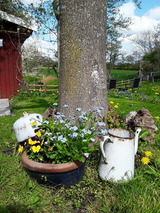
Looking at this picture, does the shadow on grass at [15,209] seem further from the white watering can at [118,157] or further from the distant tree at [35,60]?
the distant tree at [35,60]

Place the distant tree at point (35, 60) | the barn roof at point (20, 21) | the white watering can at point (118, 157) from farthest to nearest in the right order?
1. the distant tree at point (35, 60)
2. the barn roof at point (20, 21)
3. the white watering can at point (118, 157)

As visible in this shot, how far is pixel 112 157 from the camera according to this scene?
1.81m

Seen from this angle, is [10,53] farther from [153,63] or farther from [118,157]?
[153,63]

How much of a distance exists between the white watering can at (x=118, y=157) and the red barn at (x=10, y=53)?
546cm

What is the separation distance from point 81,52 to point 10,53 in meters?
5.47

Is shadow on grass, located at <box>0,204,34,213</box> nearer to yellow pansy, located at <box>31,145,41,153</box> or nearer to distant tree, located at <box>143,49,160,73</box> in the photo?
yellow pansy, located at <box>31,145,41,153</box>

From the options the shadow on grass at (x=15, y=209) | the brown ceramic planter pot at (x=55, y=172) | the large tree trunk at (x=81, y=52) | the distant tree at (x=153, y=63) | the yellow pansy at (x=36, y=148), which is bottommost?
the shadow on grass at (x=15, y=209)

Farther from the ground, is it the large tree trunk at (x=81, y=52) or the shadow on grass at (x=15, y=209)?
the large tree trunk at (x=81, y=52)

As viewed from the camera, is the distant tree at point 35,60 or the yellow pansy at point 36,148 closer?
the yellow pansy at point 36,148

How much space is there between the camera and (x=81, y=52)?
229 centimetres

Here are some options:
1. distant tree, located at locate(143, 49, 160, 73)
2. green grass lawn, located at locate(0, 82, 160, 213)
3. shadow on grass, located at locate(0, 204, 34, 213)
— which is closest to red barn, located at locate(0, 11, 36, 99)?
green grass lawn, located at locate(0, 82, 160, 213)

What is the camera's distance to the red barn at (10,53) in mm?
6535

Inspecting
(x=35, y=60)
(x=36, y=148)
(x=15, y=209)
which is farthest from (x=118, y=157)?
(x=35, y=60)

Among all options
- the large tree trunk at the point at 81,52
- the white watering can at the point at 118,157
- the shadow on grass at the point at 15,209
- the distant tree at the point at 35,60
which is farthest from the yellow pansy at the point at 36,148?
the distant tree at the point at 35,60
